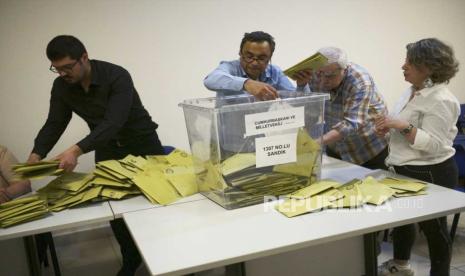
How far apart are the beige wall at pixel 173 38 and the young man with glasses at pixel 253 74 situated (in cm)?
132

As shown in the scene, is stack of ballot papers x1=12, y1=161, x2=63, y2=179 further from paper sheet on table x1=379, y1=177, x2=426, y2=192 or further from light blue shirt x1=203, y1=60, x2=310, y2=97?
paper sheet on table x1=379, y1=177, x2=426, y2=192

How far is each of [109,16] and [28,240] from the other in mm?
1870

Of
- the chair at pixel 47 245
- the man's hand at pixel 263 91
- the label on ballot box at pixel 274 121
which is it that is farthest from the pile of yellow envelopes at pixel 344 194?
the chair at pixel 47 245

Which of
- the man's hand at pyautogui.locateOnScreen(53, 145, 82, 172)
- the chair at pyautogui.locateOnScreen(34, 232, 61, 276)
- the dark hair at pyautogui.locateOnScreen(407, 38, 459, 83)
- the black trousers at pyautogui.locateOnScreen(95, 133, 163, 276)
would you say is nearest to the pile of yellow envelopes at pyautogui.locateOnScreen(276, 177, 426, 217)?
the dark hair at pyautogui.locateOnScreen(407, 38, 459, 83)

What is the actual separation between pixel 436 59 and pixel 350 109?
0.45 metres

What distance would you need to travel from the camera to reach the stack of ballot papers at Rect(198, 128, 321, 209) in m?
1.43

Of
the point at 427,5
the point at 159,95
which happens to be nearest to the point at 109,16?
the point at 159,95

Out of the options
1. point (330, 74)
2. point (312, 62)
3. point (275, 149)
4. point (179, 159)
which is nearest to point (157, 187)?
point (179, 159)

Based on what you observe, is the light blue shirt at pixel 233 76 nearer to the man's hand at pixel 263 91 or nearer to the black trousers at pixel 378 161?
the man's hand at pixel 263 91

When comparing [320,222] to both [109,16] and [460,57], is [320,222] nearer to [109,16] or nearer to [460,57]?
[109,16]

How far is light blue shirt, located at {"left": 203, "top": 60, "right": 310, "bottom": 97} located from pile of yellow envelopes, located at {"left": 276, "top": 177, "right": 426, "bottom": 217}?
0.58m

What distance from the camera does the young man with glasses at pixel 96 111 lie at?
5.94 feet

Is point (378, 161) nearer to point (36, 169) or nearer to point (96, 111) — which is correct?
point (96, 111)

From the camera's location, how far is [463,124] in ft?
11.7
